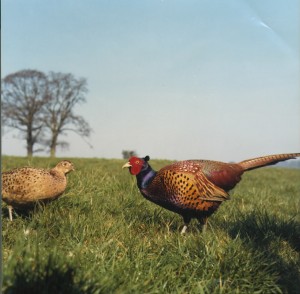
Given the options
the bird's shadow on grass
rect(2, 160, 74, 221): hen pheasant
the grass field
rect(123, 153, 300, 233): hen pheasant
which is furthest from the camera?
rect(2, 160, 74, 221): hen pheasant

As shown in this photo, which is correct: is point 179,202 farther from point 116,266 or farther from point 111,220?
point 116,266

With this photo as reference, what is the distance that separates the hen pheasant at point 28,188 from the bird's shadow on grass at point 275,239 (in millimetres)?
2217

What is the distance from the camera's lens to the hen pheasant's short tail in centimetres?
512

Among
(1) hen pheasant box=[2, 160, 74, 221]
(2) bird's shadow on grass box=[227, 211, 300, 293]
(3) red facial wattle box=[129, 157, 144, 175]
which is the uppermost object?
(3) red facial wattle box=[129, 157, 144, 175]

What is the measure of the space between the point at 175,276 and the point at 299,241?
2297 millimetres

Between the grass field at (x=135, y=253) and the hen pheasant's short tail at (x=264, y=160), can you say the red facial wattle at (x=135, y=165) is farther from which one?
the hen pheasant's short tail at (x=264, y=160)

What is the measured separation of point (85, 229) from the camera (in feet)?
15.6

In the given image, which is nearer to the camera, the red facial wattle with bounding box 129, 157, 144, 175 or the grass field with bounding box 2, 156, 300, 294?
the grass field with bounding box 2, 156, 300, 294

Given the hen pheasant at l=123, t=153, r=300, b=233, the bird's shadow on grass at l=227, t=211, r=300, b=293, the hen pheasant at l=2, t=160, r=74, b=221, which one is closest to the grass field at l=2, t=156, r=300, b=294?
the bird's shadow on grass at l=227, t=211, r=300, b=293

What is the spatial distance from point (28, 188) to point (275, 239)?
2997 mm

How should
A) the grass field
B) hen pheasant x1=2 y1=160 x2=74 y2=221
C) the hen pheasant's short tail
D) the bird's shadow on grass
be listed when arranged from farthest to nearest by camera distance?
hen pheasant x1=2 y1=160 x2=74 y2=221 → the hen pheasant's short tail → the bird's shadow on grass → the grass field

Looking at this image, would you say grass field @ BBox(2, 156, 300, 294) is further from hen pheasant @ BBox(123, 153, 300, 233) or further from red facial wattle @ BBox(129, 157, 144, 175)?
red facial wattle @ BBox(129, 157, 144, 175)

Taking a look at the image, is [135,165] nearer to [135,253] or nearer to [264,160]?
[135,253]

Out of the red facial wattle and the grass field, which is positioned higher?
the red facial wattle
